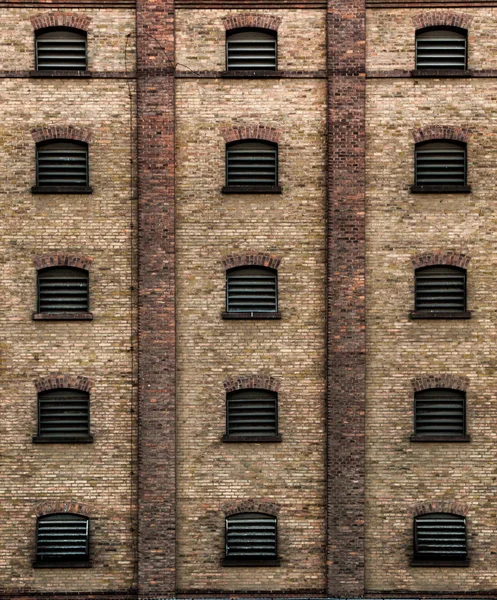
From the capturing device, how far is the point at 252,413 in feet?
61.9

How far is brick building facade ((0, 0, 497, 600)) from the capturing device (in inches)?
732

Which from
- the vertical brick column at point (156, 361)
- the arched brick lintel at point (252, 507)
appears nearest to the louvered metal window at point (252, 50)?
the vertical brick column at point (156, 361)

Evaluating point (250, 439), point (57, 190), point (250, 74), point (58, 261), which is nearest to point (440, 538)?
point (250, 439)

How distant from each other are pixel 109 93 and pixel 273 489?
425 inches

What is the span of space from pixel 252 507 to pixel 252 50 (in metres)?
11.5

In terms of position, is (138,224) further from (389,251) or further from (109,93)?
(389,251)

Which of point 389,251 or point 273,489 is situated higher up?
point 389,251

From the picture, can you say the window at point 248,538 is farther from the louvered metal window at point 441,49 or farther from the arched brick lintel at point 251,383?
the louvered metal window at point 441,49

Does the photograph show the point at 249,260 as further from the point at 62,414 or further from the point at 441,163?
the point at 62,414

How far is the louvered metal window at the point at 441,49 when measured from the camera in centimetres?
1906

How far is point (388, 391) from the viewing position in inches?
739

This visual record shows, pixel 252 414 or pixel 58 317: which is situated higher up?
pixel 58 317

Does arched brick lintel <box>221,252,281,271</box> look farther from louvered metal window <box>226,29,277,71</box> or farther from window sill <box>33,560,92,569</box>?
window sill <box>33,560,92,569</box>

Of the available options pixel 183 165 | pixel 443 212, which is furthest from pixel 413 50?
pixel 183 165
